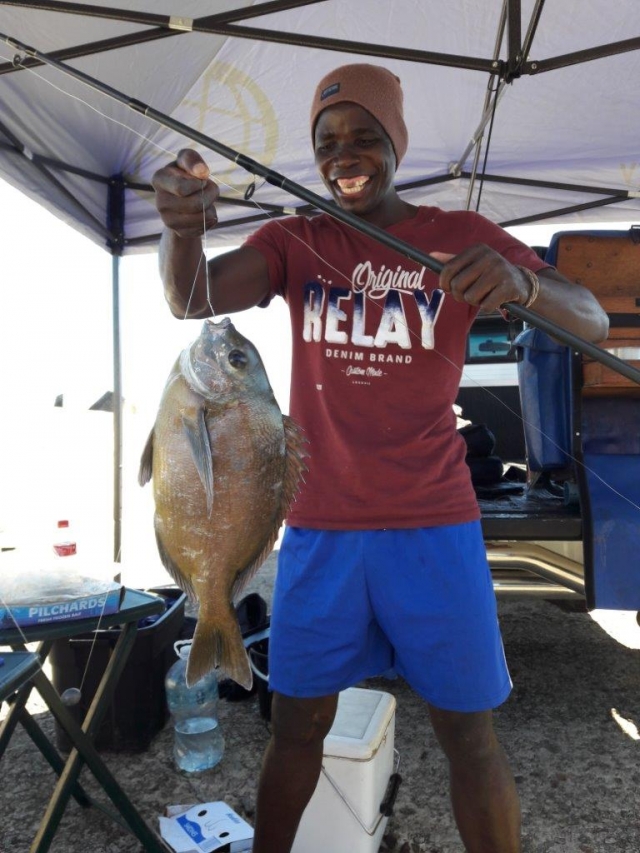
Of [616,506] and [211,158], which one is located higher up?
[211,158]

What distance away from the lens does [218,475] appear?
1.63 m

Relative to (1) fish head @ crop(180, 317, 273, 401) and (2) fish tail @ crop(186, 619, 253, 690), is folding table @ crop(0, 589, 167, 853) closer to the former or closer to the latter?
(2) fish tail @ crop(186, 619, 253, 690)

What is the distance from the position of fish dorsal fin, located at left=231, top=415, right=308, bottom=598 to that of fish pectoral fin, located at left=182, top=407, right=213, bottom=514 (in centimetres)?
20

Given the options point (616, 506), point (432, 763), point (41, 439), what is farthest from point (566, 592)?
point (41, 439)

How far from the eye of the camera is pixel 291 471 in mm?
1726

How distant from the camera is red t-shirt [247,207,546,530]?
6.34ft

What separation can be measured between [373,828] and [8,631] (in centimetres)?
145

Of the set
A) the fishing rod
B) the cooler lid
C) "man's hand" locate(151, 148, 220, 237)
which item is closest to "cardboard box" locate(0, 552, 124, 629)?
the cooler lid

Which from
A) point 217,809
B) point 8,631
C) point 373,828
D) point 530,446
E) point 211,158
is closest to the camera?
point 8,631

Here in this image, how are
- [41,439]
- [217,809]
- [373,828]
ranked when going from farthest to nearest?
[41,439] → [217,809] → [373,828]

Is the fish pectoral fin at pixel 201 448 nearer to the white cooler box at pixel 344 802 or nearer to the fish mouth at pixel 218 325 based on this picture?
the fish mouth at pixel 218 325

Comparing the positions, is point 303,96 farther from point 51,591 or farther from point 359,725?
point 359,725

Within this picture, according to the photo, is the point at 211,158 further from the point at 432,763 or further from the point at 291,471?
the point at 432,763

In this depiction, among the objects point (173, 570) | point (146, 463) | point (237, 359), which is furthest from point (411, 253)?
point (173, 570)
